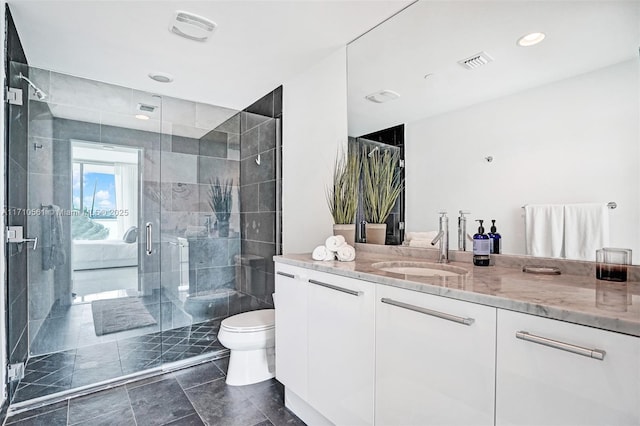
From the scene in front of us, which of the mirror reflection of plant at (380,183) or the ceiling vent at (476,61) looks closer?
the ceiling vent at (476,61)

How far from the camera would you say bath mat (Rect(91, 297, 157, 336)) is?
9.02 feet

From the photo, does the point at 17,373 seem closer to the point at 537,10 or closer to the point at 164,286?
the point at 164,286

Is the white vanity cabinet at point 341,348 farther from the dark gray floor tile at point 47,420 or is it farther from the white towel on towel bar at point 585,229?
the dark gray floor tile at point 47,420

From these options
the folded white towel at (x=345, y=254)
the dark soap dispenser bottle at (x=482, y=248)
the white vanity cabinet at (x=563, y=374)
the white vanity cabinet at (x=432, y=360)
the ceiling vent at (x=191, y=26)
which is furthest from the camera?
the ceiling vent at (x=191, y=26)

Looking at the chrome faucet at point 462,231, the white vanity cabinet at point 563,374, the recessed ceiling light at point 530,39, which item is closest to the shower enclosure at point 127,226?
the chrome faucet at point 462,231

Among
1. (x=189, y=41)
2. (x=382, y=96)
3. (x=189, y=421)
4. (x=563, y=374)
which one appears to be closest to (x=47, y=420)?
(x=189, y=421)

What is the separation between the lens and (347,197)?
2199 mm

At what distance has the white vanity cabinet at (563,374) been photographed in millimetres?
750

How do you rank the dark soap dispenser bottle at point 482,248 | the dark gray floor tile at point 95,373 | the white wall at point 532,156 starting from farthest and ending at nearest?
1. the dark gray floor tile at point 95,373
2. the dark soap dispenser bottle at point 482,248
3. the white wall at point 532,156

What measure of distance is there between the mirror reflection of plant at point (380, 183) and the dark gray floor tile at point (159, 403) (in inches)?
63.9

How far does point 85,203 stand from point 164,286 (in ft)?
3.09

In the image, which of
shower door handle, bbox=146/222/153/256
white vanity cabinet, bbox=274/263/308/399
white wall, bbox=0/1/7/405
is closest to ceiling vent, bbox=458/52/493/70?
white vanity cabinet, bbox=274/263/308/399

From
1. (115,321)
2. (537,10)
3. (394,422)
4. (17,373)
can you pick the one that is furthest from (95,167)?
(537,10)

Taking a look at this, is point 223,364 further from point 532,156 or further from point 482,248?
point 532,156
